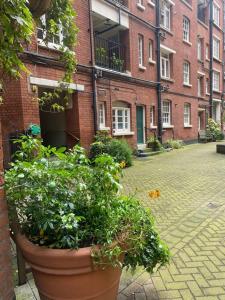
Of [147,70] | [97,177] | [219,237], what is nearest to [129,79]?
[147,70]

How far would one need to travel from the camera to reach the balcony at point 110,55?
12743mm

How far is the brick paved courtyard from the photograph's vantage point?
8.64 ft

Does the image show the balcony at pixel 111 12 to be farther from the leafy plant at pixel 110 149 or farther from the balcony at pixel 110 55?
the leafy plant at pixel 110 149

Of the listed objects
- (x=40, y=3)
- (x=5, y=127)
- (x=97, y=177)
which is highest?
(x=40, y=3)

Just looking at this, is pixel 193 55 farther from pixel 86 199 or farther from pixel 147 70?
pixel 86 199

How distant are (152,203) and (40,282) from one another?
12.2 feet

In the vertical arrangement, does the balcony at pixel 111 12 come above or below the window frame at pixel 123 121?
above

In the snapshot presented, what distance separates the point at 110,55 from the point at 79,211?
42.5 ft

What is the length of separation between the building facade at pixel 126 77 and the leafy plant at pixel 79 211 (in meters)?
3.77

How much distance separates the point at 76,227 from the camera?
2072 millimetres

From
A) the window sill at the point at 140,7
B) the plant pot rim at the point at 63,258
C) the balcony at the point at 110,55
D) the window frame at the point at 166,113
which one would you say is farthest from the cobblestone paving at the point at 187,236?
the window sill at the point at 140,7

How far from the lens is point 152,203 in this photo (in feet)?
18.2

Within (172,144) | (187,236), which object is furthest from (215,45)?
(187,236)

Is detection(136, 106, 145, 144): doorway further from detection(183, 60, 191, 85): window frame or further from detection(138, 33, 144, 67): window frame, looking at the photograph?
detection(183, 60, 191, 85): window frame
